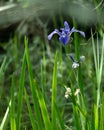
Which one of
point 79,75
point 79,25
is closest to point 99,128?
point 79,75

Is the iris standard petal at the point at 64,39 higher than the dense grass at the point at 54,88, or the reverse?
the iris standard petal at the point at 64,39

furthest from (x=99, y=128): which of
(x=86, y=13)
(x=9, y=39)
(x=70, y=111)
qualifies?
(x=9, y=39)

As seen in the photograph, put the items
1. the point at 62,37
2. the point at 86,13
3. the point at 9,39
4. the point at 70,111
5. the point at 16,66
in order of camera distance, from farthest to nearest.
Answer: the point at 9,39, the point at 16,66, the point at 86,13, the point at 70,111, the point at 62,37

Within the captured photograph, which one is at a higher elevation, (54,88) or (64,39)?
(64,39)

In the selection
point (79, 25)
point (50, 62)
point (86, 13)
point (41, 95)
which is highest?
point (41, 95)

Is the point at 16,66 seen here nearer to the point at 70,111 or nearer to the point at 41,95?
the point at 70,111

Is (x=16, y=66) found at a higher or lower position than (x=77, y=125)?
lower

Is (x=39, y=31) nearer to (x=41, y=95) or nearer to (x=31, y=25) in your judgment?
(x=31, y=25)

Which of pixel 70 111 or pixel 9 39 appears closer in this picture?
pixel 70 111

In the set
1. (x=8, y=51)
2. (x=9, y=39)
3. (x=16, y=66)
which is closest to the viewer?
(x=16, y=66)

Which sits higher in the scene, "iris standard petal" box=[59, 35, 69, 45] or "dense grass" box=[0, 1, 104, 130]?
"iris standard petal" box=[59, 35, 69, 45]
